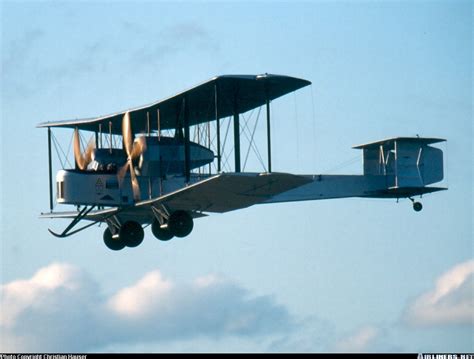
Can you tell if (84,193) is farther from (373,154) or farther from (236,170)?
(373,154)

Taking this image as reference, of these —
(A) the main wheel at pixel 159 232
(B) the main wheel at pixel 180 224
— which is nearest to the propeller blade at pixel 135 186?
(A) the main wheel at pixel 159 232

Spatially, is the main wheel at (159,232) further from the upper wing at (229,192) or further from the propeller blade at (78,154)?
the propeller blade at (78,154)

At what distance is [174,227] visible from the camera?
45906 millimetres

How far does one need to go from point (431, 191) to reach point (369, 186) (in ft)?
7.17

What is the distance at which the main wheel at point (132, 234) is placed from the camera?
160ft

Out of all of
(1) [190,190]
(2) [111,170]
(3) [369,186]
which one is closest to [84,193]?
(2) [111,170]

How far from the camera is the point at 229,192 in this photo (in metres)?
43.8

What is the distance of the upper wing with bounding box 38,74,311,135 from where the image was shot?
44.7 metres

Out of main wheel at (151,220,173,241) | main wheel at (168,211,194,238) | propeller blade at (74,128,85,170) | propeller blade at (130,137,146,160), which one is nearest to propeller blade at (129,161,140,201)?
propeller blade at (130,137,146,160)

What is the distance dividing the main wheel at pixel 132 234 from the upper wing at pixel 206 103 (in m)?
3.47

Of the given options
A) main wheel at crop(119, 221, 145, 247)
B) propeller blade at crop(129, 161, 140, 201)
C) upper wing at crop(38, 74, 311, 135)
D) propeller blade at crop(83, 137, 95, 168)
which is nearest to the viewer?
upper wing at crop(38, 74, 311, 135)

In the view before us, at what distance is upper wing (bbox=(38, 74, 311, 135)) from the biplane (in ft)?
0.11

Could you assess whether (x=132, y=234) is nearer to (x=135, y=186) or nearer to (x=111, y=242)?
(x=111, y=242)

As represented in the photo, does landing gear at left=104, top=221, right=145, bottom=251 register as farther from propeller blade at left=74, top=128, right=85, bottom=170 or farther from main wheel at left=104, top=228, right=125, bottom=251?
propeller blade at left=74, top=128, right=85, bottom=170
